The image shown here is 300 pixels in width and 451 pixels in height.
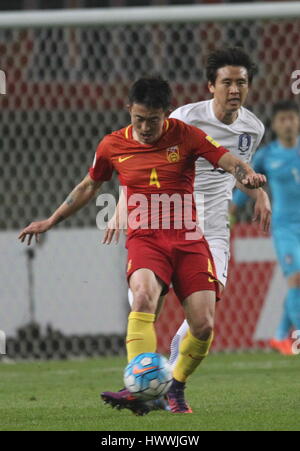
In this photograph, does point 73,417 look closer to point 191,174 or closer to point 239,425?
point 239,425

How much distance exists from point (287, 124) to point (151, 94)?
16.2ft

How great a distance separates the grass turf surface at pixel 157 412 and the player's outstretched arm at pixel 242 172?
1.14m

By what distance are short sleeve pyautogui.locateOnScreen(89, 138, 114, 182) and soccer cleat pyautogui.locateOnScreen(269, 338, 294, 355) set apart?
4.68 m

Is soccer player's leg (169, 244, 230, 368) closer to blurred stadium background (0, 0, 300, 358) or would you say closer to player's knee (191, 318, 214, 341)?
player's knee (191, 318, 214, 341)

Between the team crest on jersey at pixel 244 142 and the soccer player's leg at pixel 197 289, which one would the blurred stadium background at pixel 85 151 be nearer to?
the team crest on jersey at pixel 244 142

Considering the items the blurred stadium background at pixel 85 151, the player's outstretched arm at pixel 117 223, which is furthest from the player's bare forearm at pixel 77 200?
the blurred stadium background at pixel 85 151

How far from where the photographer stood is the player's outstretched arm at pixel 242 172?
528 centimetres

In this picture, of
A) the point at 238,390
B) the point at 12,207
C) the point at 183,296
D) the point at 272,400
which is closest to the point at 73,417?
the point at 183,296

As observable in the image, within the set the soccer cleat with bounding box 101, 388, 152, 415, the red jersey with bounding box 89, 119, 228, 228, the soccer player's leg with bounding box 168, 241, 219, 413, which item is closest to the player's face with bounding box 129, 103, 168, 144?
the red jersey with bounding box 89, 119, 228, 228

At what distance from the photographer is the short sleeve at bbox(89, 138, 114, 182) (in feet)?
18.9

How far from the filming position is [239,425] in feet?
16.3

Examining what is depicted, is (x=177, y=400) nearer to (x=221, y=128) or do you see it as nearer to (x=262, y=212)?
(x=262, y=212)

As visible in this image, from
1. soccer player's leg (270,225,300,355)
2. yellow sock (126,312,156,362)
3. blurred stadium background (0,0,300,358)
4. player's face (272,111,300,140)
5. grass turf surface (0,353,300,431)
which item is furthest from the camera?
blurred stadium background (0,0,300,358)

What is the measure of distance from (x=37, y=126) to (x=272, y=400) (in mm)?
6346
